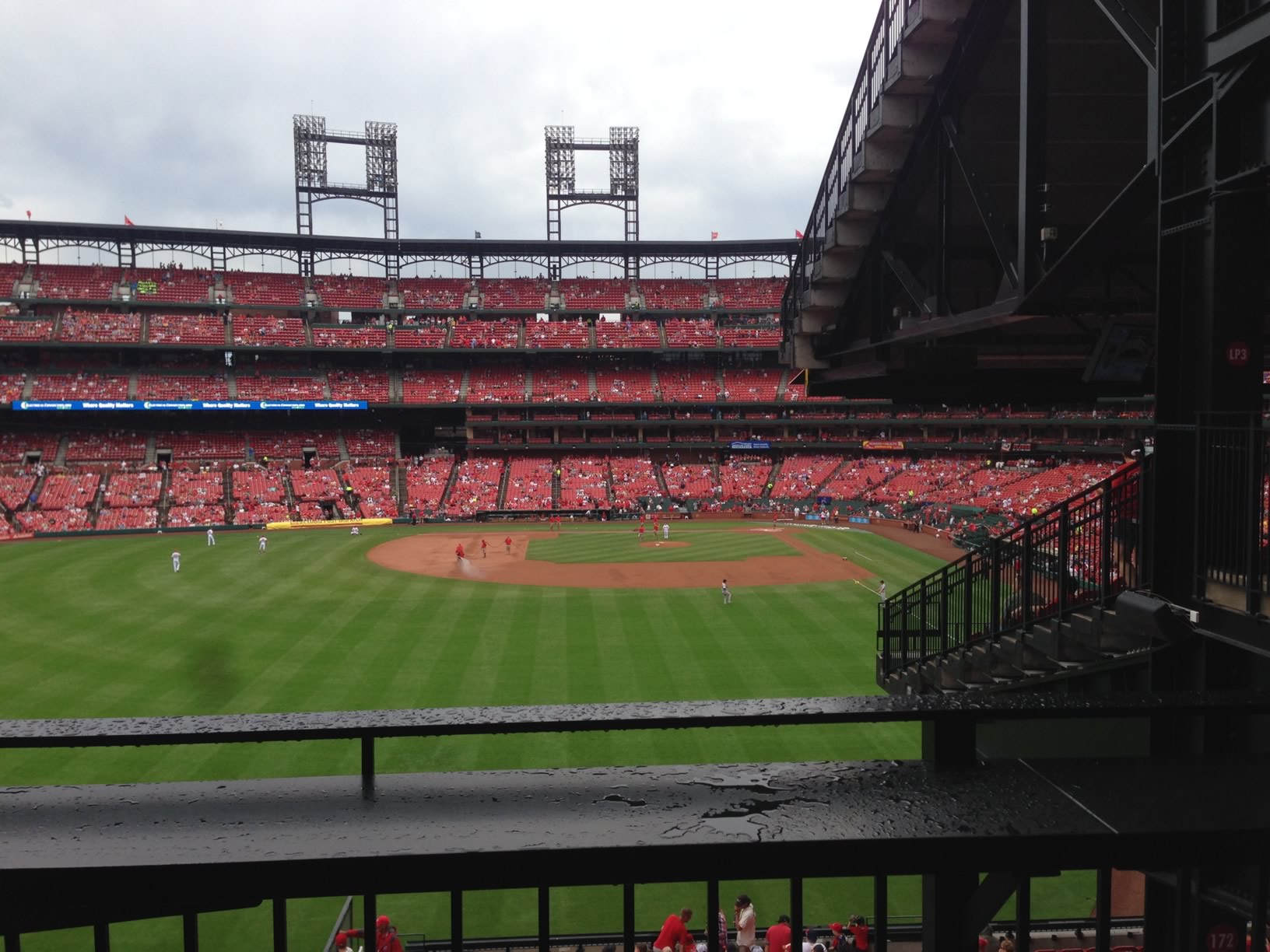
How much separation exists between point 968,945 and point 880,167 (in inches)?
332

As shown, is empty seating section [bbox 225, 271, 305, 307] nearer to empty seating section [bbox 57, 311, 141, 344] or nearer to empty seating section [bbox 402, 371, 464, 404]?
empty seating section [bbox 57, 311, 141, 344]

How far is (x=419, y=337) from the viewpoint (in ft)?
241

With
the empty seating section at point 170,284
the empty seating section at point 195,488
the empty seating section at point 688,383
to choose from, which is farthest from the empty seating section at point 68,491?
the empty seating section at point 688,383

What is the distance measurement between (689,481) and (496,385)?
67.2 ft

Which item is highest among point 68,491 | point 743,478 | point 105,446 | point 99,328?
point 99,328

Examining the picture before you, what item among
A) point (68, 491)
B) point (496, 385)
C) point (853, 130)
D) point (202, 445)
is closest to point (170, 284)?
point (202, 445)

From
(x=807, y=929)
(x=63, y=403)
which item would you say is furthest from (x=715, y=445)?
(x=807, y=929)

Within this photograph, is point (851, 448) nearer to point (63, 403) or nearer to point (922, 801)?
point (63, 403)

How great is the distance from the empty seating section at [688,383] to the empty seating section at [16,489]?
4706 cm

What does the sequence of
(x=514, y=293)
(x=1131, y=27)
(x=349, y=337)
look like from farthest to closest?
(x=514, y=293) < (x=349, y=337) < (x=1131, y=27)

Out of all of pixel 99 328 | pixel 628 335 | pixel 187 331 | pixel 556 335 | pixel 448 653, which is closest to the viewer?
pixel 448 653

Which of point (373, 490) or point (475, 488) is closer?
point (373, 490)

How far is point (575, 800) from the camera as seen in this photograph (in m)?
2.21

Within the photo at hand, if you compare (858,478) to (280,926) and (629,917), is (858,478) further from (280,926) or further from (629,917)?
(280,926)
